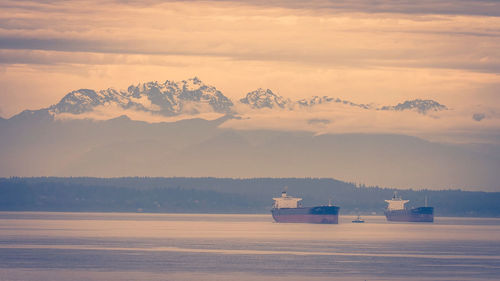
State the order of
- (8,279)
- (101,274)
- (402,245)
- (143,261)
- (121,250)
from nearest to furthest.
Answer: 1. (8,279)
2. (101,274)
3. (143,261)
4. (121,250)
5. (402,245)

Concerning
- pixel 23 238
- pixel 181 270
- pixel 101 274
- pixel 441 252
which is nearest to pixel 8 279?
pixel 101 274

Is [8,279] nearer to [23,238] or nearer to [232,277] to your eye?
[232,277]

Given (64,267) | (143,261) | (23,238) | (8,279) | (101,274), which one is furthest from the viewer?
(23,238)

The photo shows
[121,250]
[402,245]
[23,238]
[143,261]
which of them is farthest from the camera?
[23,238]

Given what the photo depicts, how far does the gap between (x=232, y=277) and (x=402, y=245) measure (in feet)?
208

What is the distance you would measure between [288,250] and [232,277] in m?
41.7

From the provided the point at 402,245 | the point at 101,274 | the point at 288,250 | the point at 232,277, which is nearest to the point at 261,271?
the point at 232,277

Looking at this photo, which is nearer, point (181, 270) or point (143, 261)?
point (181, 270)

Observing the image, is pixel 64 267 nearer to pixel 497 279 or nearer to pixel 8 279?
pixel 8 279

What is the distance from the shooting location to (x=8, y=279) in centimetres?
8919

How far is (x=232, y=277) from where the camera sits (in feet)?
307

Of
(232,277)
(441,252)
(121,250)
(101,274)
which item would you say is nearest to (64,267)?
(101,274)

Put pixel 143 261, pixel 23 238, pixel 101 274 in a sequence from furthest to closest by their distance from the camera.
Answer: pixel 23 238, pixel 143 261, pixel 101 274

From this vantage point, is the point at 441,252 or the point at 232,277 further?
the point at 441,252
